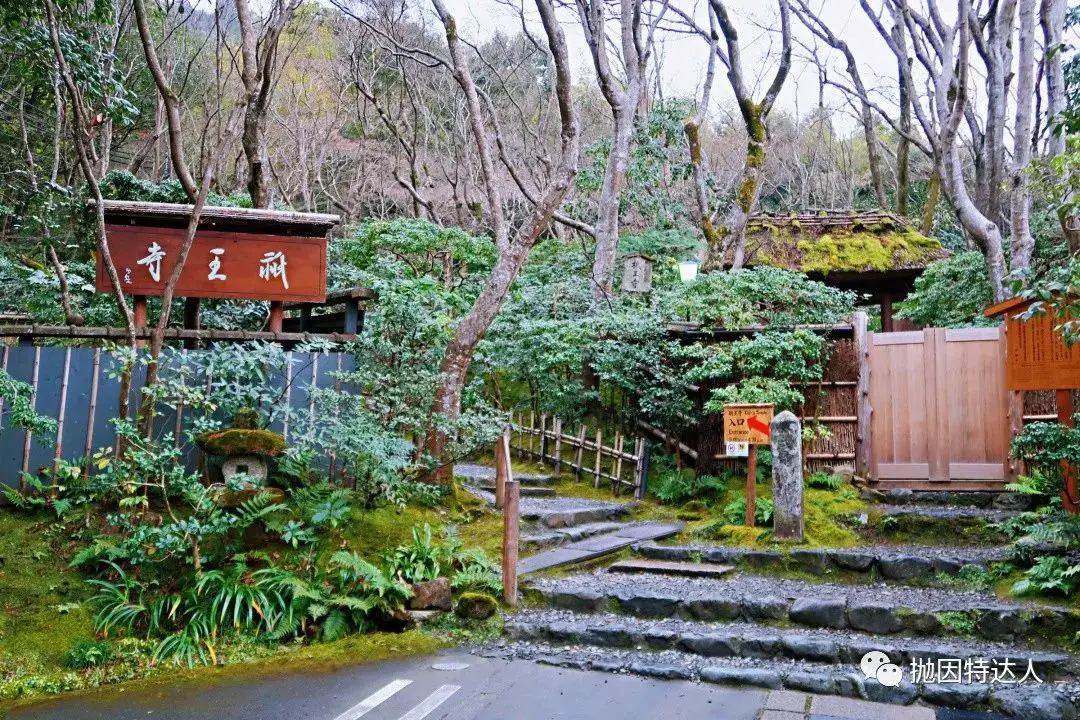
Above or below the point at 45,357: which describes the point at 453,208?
above

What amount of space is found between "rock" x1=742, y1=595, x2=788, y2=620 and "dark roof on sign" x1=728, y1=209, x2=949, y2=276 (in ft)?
38.9

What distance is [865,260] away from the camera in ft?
59.1

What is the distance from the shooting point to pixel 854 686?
224 inches

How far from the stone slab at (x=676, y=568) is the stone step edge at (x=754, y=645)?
146 cm

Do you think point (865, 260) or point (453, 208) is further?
point (453, 208)

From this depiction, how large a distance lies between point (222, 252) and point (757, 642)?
22.3 feet

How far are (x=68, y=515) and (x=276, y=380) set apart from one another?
93.4 inches

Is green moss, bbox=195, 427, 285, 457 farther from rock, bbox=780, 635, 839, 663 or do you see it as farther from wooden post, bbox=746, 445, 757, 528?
wooden post, bbox=746, 445, 757, 528

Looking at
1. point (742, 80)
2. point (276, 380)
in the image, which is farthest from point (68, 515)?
point (742, 80)

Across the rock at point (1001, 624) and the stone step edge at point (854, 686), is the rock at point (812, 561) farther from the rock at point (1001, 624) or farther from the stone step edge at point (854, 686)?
the stone step edge at point (854, 686)

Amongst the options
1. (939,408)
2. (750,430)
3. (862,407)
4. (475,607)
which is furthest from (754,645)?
(939,408)

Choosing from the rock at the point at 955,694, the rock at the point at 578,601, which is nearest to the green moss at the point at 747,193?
the rock at the point at 578,601

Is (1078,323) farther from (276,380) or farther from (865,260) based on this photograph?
(865,260)

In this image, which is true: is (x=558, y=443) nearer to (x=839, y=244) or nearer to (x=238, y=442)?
(x=238, y=442)
